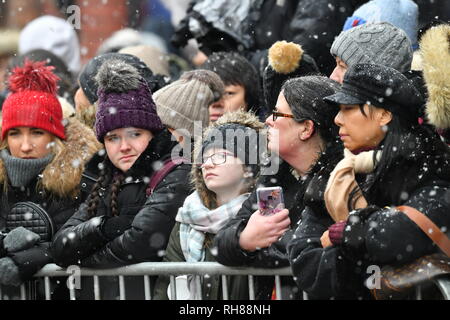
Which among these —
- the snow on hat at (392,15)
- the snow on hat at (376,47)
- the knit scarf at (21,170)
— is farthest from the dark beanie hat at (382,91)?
the knit scarf at (21,170)

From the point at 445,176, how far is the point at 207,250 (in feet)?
5.72

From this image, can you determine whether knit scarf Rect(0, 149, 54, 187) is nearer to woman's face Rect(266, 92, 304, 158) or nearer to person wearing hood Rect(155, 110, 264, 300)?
person wearing hood Rect(155, 110, 264, 300)

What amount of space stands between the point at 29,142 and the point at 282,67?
1.85 meters

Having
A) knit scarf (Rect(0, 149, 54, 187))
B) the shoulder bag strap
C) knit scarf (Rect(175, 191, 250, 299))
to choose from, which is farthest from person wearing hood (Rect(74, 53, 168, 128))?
the shoulder bag strap

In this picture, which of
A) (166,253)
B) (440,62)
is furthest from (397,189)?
(166,253)

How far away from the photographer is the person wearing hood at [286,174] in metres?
6.67

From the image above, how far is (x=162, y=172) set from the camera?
301 inches

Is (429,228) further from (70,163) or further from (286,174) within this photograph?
(70,163)

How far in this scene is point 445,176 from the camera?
19.6 feet

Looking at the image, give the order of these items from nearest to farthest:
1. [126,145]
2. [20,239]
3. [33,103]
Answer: [126,145] → [20,239] → [33,103]

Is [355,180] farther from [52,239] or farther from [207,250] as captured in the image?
[52,239]

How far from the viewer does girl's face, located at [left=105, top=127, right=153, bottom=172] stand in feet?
25.4

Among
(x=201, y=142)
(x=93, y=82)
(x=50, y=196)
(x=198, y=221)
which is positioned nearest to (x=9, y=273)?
(x=50, y=196)

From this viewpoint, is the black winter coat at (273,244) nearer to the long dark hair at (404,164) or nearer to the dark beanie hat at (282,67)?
the long dark hair at (404,164)
